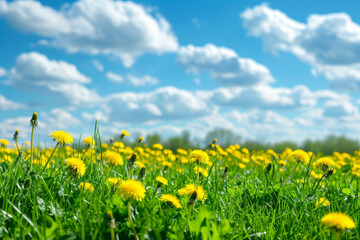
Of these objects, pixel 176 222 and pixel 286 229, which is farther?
pixel 286 229

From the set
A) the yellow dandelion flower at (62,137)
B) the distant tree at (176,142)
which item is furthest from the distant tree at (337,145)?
the yellow dandelion flower at (62,137)

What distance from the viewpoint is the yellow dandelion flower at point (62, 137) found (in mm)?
3044

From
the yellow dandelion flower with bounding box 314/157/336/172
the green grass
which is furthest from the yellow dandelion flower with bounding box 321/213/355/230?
the yellow dandelion flower with bounding box 314/157/336/172

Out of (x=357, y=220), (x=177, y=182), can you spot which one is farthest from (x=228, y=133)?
(x=357, y=220)

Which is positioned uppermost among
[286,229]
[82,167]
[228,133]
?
[228,133]

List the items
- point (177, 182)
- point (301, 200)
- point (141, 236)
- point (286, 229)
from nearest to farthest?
point (141, 236)
point (286, 229)
point (301, 200)
point (177, 182)

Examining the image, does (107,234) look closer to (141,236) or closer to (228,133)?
(141,236)

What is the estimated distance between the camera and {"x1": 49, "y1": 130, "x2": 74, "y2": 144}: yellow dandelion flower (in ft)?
9.99

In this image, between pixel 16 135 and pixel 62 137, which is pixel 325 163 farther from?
pixel 16 135

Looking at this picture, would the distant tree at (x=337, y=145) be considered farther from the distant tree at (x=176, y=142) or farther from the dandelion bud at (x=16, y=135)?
the dandelion bud at (x=16, y=135)

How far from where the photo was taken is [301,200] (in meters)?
3.07

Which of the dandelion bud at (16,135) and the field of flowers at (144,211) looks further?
the dandelion bud at (16,135)

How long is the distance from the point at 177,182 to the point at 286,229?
4.64ft

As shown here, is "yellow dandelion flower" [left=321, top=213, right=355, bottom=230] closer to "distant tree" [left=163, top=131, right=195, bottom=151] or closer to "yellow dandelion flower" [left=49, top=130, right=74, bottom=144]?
"yellow dandelion flower" [left=49, top=130, right=74, bottom=144]
